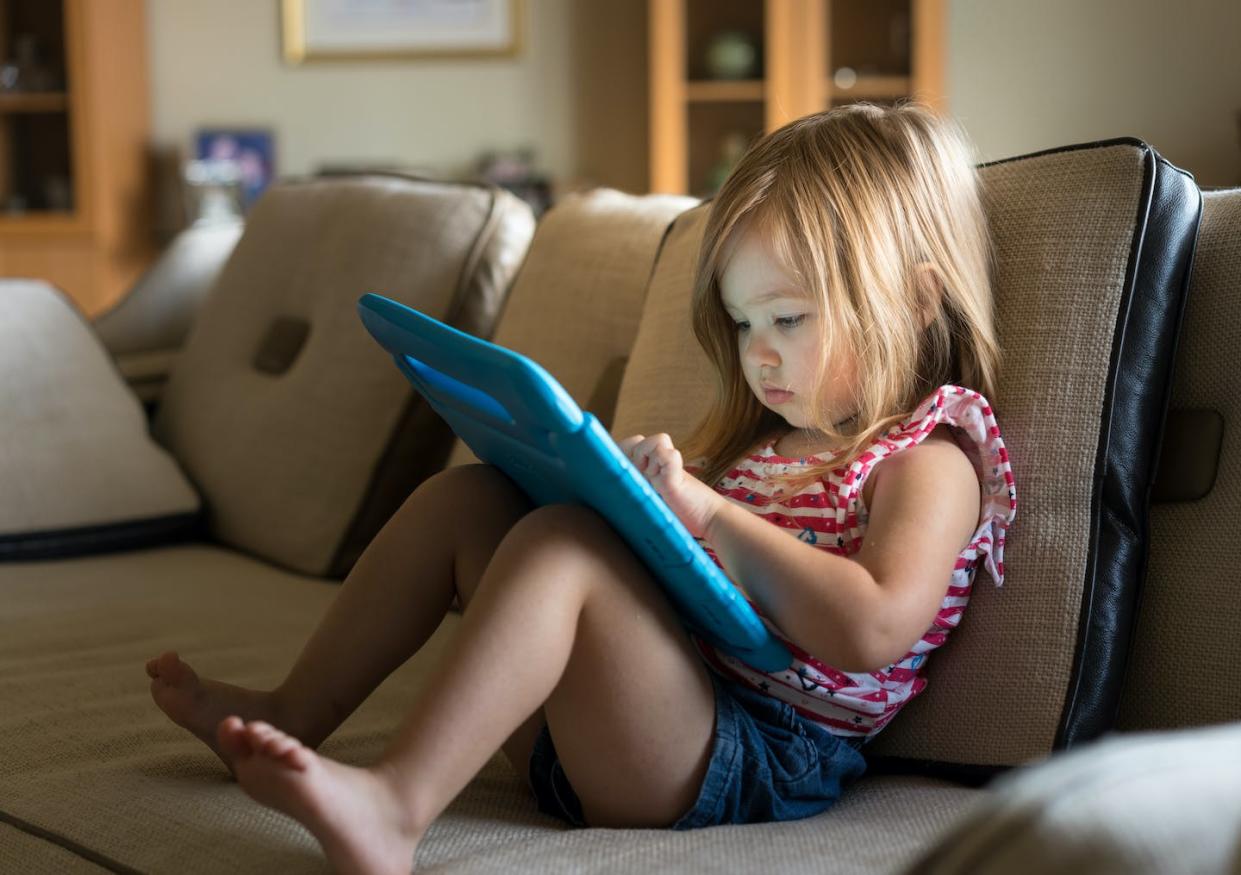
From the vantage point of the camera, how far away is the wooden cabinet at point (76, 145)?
14.0 ft

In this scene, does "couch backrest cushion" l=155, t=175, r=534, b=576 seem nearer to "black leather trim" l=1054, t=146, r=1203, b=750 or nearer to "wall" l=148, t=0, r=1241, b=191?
"black leather trim" l=1054, t=146, r=1203, b=750

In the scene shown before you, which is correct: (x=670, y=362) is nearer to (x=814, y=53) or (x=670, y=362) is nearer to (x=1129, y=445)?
(x=1129, y=445)

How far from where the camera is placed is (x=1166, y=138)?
11.6 ft

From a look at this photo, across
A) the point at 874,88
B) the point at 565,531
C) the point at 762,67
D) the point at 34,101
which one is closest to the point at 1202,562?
the point at 565,531

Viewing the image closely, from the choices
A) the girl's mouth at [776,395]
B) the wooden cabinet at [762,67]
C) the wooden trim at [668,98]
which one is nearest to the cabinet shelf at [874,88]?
the wooden cabinet at [762,67]

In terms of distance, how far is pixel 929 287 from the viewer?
3.57ft

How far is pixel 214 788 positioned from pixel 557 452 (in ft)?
1.29

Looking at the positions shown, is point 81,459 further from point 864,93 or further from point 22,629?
point 864,93

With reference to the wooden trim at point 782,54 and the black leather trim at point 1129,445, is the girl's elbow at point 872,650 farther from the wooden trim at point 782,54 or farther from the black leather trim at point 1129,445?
the wooden trim at point 782,54

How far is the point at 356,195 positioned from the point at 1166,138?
2.37m

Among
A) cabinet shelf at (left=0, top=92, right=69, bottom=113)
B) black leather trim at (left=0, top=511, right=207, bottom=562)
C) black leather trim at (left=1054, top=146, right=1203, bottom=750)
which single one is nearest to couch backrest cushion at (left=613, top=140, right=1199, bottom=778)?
black leather trim at (left=1054, top=146, right=1203, bottom=750)

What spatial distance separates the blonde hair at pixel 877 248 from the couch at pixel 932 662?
4cm

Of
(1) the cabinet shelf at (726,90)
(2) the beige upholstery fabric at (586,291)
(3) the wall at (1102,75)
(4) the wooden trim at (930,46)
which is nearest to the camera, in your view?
(2) the beige upholstery fabric at (586,291)

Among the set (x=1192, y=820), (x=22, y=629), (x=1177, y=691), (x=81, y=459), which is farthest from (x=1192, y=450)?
(x=81, y=459)
